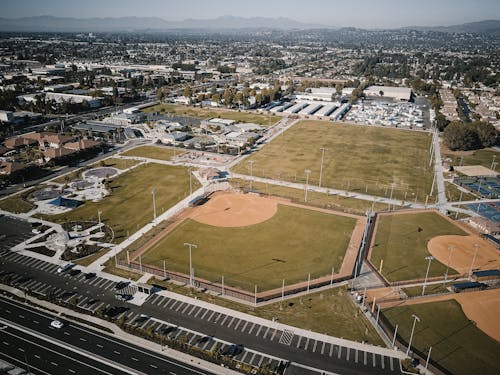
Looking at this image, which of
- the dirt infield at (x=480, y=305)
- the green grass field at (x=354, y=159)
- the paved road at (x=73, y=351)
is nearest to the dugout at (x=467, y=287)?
the dirt infield at (x=480, y=305)

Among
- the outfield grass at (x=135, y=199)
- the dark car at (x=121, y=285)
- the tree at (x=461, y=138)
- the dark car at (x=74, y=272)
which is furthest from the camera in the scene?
the tree at (x=461, y=138)

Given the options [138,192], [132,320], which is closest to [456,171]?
[138,192]

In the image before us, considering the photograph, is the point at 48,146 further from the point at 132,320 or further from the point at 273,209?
the point at 132,320

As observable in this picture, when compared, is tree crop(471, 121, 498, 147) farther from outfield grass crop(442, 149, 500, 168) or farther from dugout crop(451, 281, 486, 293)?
dugout crop(451, 281, 486, 293)

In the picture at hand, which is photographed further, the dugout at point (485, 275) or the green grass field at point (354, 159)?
the green grass field at point (354, 159)

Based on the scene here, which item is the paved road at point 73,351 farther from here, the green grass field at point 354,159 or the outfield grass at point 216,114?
the outfield grass at point 216,114

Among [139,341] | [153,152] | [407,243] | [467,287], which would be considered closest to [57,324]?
[139,341]
